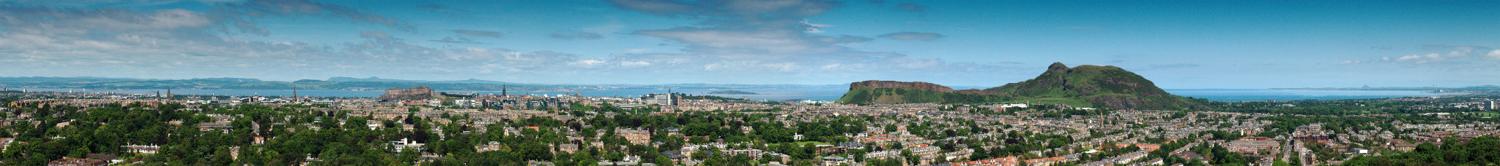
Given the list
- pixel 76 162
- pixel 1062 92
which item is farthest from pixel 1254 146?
pixel 1062 92

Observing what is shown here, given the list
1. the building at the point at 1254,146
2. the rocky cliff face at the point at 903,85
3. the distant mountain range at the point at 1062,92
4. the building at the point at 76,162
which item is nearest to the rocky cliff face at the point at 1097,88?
the distant mountain range at the point at 1062,92

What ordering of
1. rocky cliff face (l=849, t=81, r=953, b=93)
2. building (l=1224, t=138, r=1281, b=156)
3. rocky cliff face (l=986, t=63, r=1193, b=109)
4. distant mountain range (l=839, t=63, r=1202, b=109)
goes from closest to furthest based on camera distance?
1. building (l=1224, t=138, r=1281, b=156)
2. rocky cliff face (l=986, t=63, r=1193, b=109)
3. distant mountain range (l=839, t=63, r=1202, b=109)
4. rocky cliff face (l=849, t=81, r=953, b=93)

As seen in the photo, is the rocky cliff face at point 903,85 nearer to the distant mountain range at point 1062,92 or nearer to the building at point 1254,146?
the distant mountain range at point 1062,92

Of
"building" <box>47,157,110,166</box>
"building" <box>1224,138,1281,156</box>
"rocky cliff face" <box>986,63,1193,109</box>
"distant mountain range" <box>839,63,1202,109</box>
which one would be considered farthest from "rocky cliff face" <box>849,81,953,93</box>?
"building" <box>47,157,110,166</box>

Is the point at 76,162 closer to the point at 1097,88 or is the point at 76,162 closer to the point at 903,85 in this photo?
the point at 903,85

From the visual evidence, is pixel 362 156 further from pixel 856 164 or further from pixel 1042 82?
pixel 1042 82

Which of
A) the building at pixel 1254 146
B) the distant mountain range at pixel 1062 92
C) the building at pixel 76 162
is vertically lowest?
the building at pixel 76 162

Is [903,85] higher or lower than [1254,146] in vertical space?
higher

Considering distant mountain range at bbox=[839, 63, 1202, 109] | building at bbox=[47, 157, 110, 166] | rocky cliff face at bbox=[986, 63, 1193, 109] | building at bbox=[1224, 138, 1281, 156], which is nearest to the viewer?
building at bbox=[47, 157, 110, 166]

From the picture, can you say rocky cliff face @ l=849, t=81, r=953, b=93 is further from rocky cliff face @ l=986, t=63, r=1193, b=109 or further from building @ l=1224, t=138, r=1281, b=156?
building @ l=1224, t=138, r=1281, b=156
